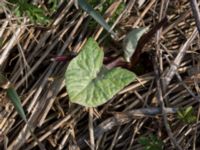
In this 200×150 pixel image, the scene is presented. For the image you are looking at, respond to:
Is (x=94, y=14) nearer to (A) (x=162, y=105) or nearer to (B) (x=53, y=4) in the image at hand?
(B) (x=53, y=4)

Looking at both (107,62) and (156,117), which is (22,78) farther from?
(156,117)

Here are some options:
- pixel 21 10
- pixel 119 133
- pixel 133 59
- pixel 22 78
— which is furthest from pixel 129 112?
pixel 21 10

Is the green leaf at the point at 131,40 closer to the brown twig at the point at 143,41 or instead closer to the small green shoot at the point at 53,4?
the brown twig at the point at 143,41

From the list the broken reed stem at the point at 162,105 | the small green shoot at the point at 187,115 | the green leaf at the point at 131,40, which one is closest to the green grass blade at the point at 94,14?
the green leaf at the point at 131,40

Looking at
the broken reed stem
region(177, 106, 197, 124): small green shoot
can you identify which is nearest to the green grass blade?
the broken reed stem

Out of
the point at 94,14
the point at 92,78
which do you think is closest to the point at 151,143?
the point at 92,78

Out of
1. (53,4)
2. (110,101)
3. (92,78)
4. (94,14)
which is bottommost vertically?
(110,101)

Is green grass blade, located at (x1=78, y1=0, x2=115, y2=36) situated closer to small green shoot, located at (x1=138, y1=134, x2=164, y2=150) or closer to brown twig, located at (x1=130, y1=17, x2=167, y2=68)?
brown twig, located at (x1=130, y1=17, x2=167, y2=68)
